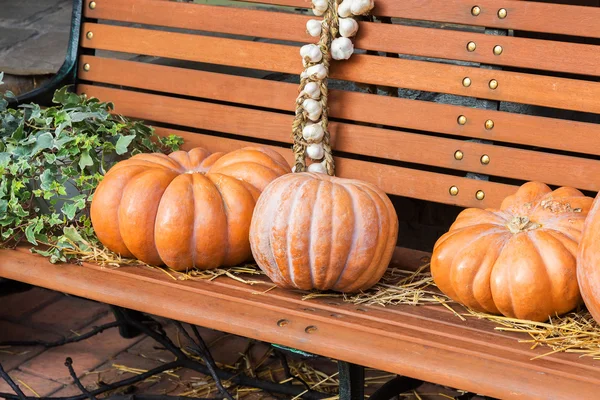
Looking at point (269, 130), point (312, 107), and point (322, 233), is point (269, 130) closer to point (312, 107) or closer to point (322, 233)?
point (312, 107)

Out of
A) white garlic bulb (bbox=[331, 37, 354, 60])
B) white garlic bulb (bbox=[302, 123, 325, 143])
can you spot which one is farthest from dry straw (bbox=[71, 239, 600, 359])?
white garlic bulb (bbox=[331, 37, 354, 60])

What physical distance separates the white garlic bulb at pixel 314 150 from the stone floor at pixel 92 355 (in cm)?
85

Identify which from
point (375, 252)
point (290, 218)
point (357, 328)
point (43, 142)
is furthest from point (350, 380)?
point (43, 142)

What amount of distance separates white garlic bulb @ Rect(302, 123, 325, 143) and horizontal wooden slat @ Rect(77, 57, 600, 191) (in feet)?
0.33

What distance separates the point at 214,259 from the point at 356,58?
2.45 feet

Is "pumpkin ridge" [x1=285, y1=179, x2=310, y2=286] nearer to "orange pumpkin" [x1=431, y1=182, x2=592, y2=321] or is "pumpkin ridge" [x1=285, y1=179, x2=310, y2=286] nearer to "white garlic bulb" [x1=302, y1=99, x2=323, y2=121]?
"orange pumpkin" [x1=431, y1=182, x2=592, y2=321]

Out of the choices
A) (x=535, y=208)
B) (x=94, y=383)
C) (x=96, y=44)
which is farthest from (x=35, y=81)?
(x=535, y=208)

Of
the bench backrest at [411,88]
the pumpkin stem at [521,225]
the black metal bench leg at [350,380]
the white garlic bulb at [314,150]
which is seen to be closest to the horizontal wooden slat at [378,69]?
the bench backrest at [411,88]

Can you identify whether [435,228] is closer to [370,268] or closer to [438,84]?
[438,84]

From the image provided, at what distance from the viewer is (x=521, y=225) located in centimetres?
203

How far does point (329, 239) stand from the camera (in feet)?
6.79

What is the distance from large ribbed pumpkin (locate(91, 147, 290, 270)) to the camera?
225cm

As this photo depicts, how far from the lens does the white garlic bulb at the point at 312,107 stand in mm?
2508

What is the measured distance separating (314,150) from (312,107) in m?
0.13
